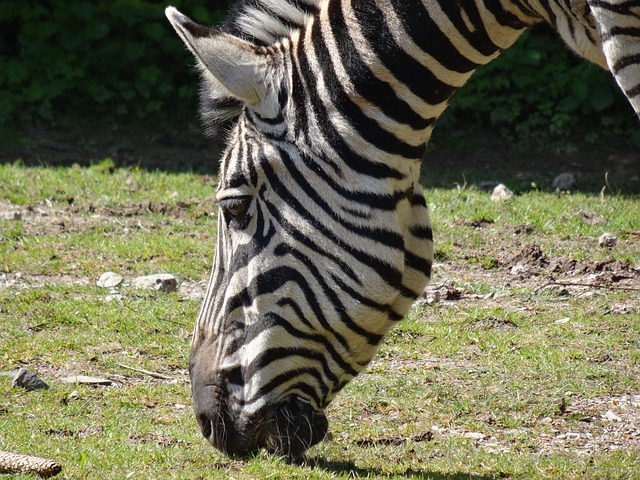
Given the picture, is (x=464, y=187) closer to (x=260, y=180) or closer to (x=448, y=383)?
(x=448, y=383)

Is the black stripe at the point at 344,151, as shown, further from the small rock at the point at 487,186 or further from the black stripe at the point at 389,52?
the small rock at the point at 487,186

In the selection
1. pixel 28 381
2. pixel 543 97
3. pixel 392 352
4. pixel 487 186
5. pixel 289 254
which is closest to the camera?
pixel 289 254

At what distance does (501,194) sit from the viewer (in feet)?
32.7

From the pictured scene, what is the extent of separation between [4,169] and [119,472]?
730 centimetres

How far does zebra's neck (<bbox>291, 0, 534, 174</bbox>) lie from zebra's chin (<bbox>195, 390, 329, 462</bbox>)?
109cm

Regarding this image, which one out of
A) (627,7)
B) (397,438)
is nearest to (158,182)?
(397,438)

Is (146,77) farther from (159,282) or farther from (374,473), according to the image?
(374,473)

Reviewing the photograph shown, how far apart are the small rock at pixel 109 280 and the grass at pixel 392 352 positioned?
0.11 m

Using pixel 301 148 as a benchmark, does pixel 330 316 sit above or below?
below

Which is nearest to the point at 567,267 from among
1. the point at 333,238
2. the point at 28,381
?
the point at 28,381

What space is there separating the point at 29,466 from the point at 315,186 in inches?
71.3

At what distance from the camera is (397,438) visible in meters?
5.15

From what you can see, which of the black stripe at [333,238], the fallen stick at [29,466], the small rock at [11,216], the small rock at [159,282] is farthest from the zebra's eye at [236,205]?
the small rock at [11,216]

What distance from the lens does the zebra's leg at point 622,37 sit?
3.49 meters
